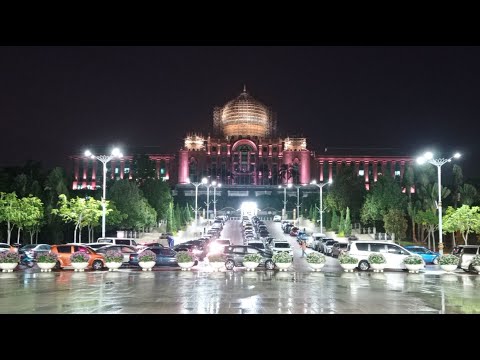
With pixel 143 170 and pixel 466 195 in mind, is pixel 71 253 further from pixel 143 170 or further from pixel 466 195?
pixel 143 170

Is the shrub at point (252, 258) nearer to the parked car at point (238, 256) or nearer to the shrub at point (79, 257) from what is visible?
the parked car at point (238, 256)

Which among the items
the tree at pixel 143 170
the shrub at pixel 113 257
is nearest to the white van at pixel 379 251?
the shrub at pixel 113 257

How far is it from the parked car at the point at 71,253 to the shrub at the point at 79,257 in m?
1.09

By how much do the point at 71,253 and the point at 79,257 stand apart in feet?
6.49

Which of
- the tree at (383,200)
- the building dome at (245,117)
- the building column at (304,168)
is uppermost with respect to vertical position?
the building dome at (245,117)

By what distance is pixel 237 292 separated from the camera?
19.7 metres

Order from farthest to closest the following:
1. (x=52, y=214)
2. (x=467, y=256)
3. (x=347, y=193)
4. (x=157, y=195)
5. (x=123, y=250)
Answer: (x=347, y=193)
(x=157, y=195)
(x=52, y=214)
(x=123, y=250)
(x=467, y=256)

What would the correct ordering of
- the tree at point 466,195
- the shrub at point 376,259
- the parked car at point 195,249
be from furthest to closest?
the tree at point 466,195
the parked car at point 195,249
the shrub at point 376,259

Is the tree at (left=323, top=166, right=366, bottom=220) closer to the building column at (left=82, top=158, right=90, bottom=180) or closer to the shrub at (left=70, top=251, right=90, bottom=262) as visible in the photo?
the shrub at (left=70, top=251, right=90, bottom=262)

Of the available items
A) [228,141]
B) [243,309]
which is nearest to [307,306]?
[243,309]

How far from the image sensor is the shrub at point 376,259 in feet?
93.2

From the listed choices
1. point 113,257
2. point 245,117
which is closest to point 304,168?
point 245,117

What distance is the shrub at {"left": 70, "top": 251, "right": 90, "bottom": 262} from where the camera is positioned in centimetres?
2823
